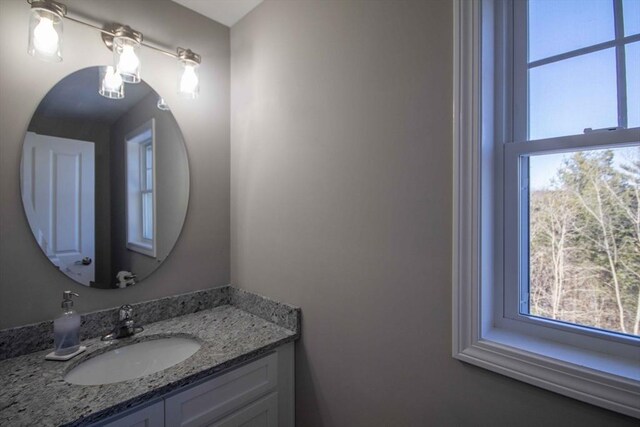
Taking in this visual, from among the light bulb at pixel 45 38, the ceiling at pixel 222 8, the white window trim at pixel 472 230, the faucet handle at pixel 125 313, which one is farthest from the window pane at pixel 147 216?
the white window trim at pixel 472 230

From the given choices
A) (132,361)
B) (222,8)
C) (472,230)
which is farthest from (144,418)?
(222,8)

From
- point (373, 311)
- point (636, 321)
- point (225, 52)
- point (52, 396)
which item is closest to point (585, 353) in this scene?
point (636, 321)

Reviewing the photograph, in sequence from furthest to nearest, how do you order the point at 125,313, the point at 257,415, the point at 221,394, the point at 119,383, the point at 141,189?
the point at 141,189, the point at 125,313, the point at 257,415, the point at 221,394, the point at 119,383

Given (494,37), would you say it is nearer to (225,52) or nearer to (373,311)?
(373,311)

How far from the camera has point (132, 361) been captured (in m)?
1.22

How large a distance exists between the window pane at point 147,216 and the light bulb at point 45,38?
0.63 meters

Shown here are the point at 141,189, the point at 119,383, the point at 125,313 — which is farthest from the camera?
the point at 141,189

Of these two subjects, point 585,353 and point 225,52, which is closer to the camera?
point 585,353

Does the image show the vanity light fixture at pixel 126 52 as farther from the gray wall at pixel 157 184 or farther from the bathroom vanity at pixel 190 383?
the bathroom vanity at pixel 190 383

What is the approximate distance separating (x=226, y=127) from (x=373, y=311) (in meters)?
1.27

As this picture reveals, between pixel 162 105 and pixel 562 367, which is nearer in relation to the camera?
pixel 562 367

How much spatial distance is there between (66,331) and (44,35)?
3.51ft

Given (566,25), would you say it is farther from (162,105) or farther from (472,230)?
(162,105)

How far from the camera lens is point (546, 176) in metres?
0.86
